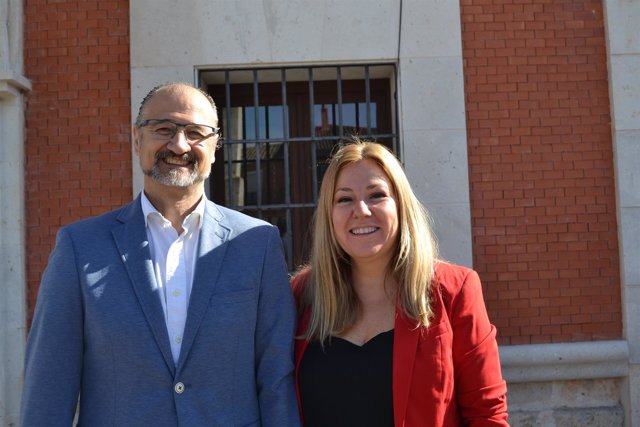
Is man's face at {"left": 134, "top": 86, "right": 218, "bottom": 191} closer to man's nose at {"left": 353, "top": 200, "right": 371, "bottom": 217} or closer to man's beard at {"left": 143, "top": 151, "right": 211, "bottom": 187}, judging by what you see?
man's beard at {"left": 143, "top": 151, "right": 211, "bottom": 187}

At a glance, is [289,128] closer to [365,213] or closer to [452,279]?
[365,213]

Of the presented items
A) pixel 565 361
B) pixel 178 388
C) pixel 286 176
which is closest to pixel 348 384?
pixel 178 388

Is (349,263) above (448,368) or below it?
above

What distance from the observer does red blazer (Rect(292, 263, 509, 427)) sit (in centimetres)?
246

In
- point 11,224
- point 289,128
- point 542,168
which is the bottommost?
point 11,224

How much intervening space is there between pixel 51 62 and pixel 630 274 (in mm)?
4793

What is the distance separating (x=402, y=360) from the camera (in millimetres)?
2477

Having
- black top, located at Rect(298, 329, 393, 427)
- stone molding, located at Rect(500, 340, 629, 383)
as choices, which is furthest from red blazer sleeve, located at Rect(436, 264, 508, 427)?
stone molding, located at Rect(500, 340, 629, 383)

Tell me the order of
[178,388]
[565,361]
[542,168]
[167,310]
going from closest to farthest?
1. [178,388]
2. [167,310]
3. [565,361]
4. [542,168]

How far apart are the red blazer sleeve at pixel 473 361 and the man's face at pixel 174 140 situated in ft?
3.35

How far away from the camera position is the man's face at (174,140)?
2529 mm

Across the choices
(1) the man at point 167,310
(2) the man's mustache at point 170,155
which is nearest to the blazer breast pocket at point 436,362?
(1) the man at point 167,310

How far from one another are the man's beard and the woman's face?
57 centimetres

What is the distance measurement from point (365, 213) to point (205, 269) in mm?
632
